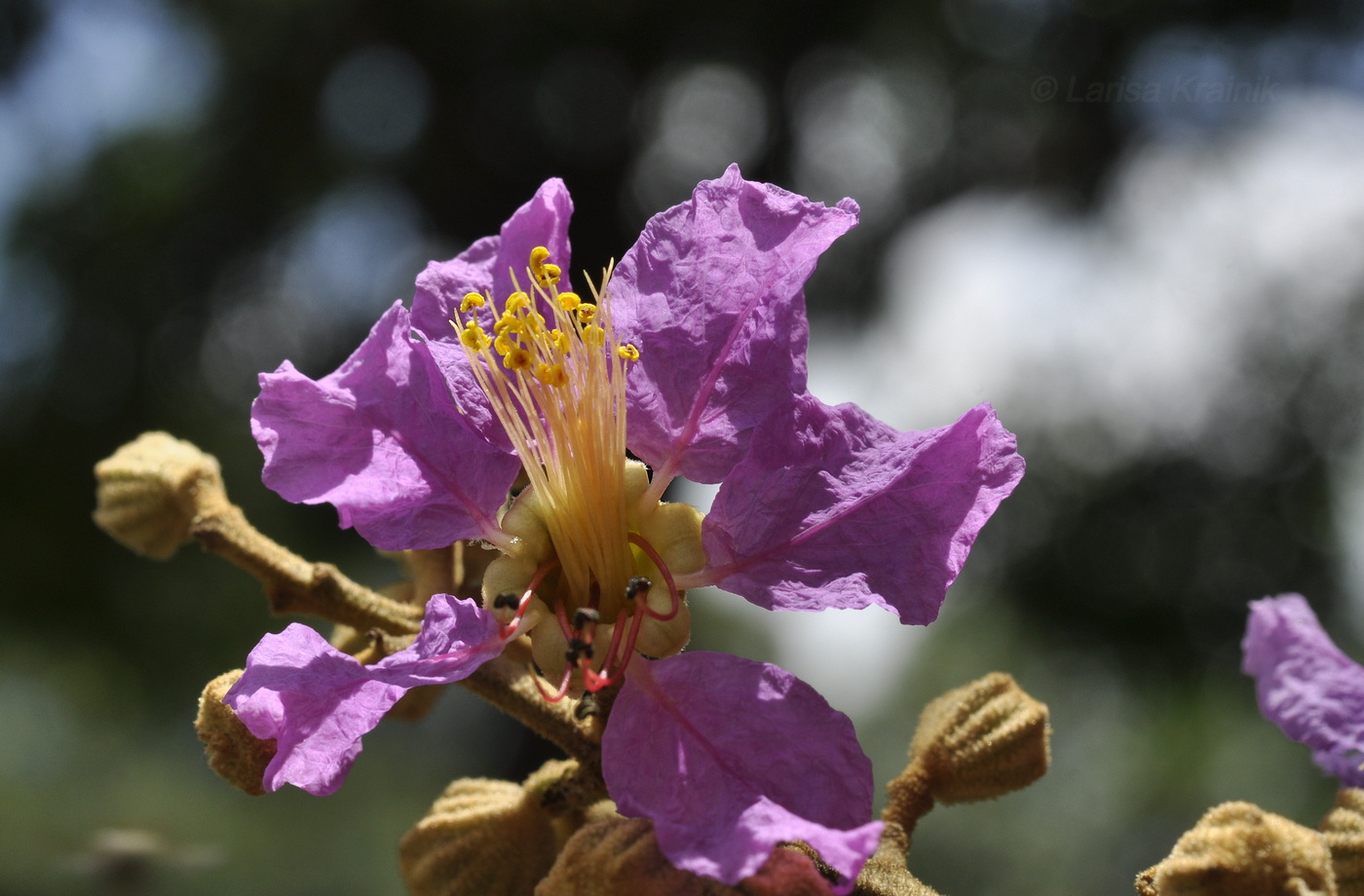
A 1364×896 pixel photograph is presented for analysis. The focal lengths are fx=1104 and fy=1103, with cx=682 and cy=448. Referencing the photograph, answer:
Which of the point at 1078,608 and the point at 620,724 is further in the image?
the point at 1078,608

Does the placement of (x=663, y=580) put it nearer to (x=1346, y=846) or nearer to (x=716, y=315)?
(x=716, y=315)

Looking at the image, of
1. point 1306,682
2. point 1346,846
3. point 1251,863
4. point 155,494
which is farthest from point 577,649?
point 1306,682

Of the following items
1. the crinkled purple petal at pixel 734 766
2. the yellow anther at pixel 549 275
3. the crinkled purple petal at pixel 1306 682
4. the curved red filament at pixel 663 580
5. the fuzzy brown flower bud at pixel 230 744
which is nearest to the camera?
the crinkled purple petal at pixel 734 766

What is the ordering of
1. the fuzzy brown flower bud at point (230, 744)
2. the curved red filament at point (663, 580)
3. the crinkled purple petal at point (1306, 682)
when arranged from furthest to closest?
the crinkled purple petal at point (1306, 682), the curved red filament at point (663, 580), the fuzzy brown flower bud at point (230, 744)

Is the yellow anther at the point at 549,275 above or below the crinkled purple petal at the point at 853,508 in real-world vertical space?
above

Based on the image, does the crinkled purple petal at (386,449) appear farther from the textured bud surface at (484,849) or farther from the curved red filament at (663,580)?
the textured bud surface at (484,849)

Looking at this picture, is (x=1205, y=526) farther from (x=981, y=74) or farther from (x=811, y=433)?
(x=811, y=433)

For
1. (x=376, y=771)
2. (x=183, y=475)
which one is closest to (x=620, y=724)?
(x=183, y=475)

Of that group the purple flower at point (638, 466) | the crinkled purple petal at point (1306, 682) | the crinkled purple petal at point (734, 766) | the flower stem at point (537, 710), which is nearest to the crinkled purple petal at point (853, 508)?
the purple flower at point (638, 466)
